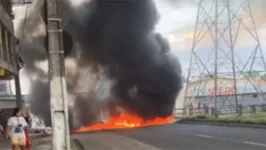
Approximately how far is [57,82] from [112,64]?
3405 cm

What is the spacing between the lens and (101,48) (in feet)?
142

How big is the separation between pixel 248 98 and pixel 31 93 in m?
37.6

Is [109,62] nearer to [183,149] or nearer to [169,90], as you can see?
[169,90]

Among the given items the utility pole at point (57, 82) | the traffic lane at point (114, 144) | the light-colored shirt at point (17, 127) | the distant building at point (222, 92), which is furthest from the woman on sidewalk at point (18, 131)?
the distant building at point (222, 92)

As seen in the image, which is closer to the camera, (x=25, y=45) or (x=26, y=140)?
(x=26, y=140)

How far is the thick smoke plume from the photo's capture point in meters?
42.5

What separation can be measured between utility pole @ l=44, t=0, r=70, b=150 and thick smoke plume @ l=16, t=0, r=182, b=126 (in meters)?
30.3

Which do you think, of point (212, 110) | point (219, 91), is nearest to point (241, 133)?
point (212, 110)

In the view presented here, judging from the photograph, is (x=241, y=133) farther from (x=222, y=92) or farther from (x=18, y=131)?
(x=222, y=92)

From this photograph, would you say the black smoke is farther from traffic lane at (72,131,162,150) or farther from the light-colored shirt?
the light-colored shirt

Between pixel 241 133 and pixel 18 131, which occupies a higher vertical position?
pixel 18 131

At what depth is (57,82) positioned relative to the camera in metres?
10.4

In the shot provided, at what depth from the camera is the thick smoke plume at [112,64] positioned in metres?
42.5

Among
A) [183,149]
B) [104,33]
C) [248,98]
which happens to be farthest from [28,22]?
[248,98]
